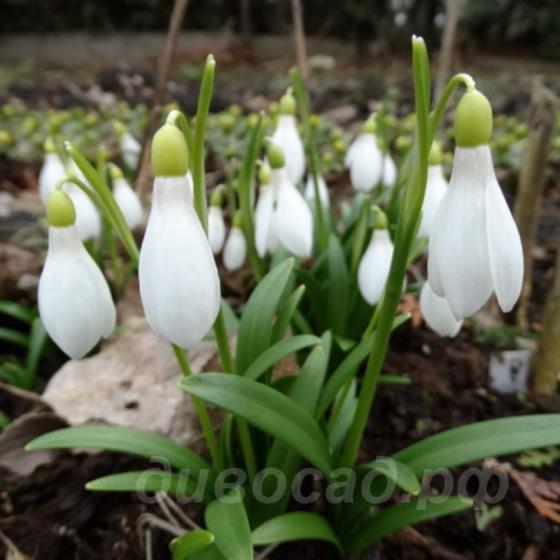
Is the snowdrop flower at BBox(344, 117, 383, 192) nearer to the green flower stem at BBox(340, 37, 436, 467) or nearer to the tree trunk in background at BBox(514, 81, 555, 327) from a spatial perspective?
the tree trunk in background at BBox(514, 81, 555, 327)

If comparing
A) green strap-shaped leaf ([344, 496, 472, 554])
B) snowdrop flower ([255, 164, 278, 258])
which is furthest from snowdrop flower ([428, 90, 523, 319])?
snowdrop flower ([255, 164, 278, 258])

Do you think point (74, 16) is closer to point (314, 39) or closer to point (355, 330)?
point (314, 39)

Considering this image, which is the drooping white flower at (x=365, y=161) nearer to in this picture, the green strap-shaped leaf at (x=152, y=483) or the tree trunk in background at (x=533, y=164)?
the tree trunk in background at (x=533, y=164)

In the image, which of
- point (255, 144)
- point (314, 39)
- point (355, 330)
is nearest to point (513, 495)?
point (355, 330)

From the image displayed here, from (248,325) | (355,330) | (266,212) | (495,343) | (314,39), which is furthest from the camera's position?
(314,39)

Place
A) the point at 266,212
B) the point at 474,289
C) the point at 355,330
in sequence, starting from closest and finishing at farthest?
the point at 474,289 < the point at 266,212 < the point at 355,330

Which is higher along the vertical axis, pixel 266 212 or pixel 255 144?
pixel 255 144
